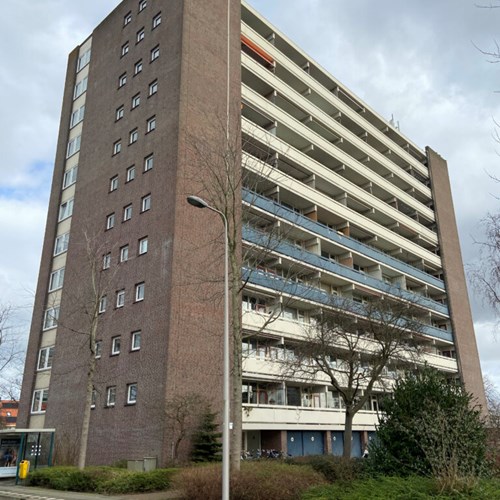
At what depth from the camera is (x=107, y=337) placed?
2895 centimetres

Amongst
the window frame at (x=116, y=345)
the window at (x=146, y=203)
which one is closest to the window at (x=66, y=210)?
the window at (x=146, y=203)

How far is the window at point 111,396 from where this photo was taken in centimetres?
2693

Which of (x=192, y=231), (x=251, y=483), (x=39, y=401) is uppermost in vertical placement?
(x=192, y=231)

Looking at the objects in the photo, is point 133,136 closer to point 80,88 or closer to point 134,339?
point 80,88

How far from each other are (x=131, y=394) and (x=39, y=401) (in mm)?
9909

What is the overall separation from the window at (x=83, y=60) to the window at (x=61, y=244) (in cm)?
1470

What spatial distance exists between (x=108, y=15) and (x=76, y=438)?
30.7m

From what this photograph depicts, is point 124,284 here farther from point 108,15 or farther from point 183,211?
point 108,15

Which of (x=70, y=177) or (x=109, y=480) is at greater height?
(x=70, y=177)

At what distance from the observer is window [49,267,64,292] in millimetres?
35188

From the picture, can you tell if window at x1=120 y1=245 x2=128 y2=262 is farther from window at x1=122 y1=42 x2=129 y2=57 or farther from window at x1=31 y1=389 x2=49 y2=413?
window at x1=122 y1=42 x2=129 y2=57

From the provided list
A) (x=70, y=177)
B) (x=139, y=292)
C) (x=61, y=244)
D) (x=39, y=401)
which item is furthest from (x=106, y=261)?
(x=70, y=177)

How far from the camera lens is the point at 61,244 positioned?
120 ft

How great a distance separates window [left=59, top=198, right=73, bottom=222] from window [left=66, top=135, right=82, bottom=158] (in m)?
4.06
